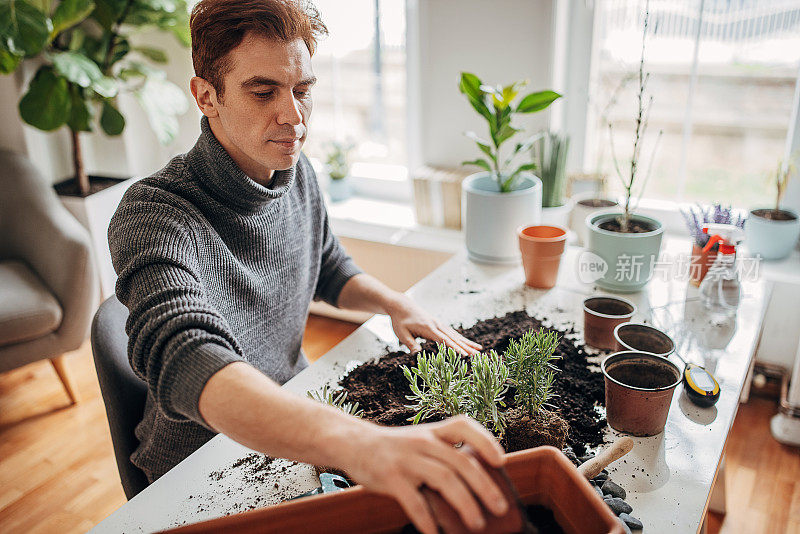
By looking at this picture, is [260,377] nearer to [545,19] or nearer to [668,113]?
[545,19]

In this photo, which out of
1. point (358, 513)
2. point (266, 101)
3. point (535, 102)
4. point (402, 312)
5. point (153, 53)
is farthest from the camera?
point (153, 53)

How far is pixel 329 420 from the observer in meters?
0.72

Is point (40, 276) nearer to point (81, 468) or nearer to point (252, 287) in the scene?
point (81, 468)

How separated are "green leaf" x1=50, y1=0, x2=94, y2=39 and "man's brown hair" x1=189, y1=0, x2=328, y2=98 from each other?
1.60 metres

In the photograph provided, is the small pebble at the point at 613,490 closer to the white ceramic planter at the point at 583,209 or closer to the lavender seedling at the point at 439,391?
the lavender seedling at the point at 439,391

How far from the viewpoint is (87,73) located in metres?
2.36

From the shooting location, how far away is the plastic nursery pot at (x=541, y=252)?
156 cm

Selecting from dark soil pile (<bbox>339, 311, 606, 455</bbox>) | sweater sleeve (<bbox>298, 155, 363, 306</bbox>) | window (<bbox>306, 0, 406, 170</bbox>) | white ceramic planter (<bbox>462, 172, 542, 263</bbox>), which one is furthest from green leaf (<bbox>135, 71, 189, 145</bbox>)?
dark soil pile (<bbox>339, 311, 606, 455</bbox>)

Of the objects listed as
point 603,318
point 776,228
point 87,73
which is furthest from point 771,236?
point 87,73

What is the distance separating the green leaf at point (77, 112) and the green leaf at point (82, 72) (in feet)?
0.32

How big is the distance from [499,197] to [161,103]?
164 cm

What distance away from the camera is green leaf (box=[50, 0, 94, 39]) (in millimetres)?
2371

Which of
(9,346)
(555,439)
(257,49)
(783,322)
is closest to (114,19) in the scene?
(9,346)

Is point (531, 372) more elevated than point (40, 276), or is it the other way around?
point (531, 372)
